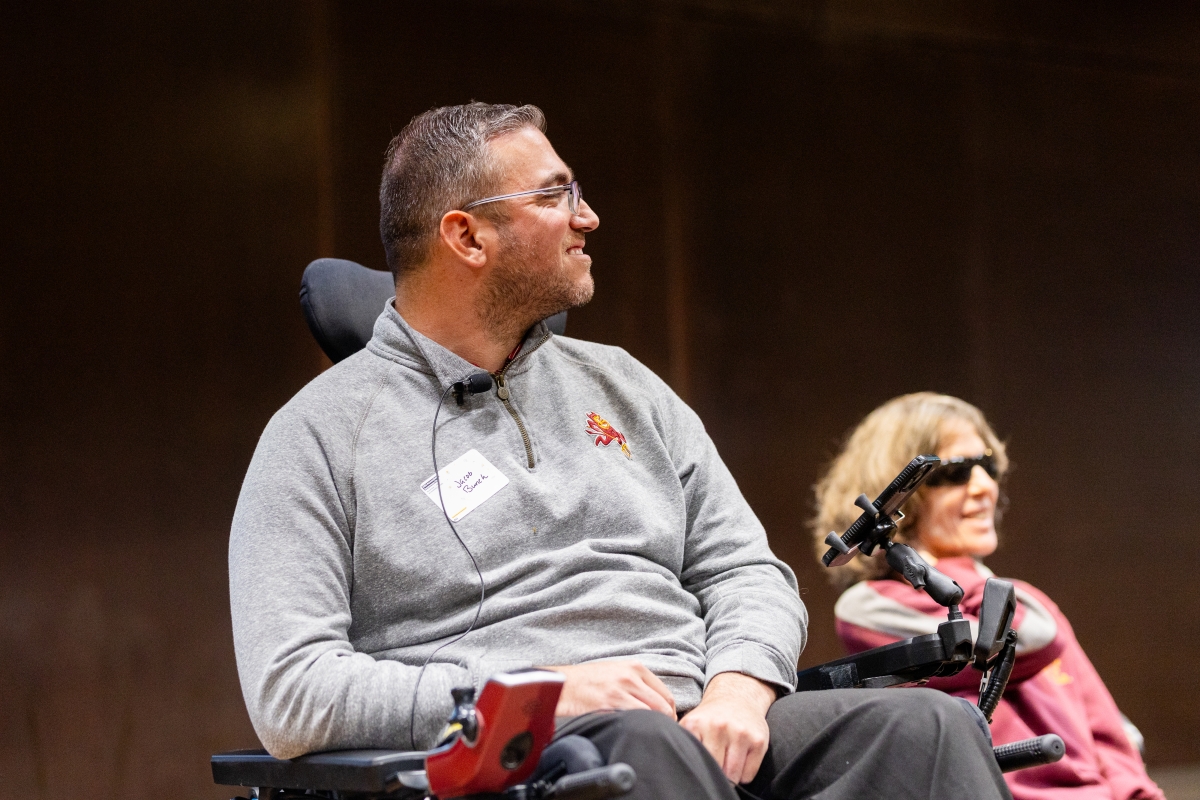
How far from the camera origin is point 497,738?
1.03 m

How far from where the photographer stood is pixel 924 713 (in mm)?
1289

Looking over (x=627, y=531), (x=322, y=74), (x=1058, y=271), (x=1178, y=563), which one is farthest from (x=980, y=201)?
(x=627, y=531)

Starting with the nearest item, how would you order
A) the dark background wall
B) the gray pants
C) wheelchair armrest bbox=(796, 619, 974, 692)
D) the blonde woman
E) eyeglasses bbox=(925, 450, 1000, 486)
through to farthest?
1. the gray pants
2. wheelchair armrest bbox=(796, 619, 974, 692)
3. the blonde woman
4. eyeglasses bbox=(925, 450, 1000, 486)
5. the dark background wall

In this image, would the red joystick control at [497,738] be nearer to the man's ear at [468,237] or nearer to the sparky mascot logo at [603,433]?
the sparky mascot logo at [603,433]

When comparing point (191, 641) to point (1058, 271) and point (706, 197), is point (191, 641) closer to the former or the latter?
point (706, 197)

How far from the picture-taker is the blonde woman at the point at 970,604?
1.90m

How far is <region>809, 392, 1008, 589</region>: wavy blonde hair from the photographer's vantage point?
7.59ft

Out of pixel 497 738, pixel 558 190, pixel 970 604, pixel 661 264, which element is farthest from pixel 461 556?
pixel 661 264

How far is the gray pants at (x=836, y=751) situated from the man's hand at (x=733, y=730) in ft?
0.15

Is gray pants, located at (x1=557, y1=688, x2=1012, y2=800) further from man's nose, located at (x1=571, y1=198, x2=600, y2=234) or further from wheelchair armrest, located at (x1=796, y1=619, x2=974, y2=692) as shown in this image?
man's nose, located at (x1=571, y1=198, x2=600, y2=234)

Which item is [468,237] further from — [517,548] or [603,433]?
[517,548]

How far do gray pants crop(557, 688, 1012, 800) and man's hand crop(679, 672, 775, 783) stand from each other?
0.05 metres

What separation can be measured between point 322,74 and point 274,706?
2.20 meters

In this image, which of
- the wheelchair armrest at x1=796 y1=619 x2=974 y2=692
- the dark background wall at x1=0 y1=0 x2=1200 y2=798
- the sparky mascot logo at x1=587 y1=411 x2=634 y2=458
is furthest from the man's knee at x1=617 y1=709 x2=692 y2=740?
the dark background wall at x1=0 y1=0 x2=1200 y2=798
